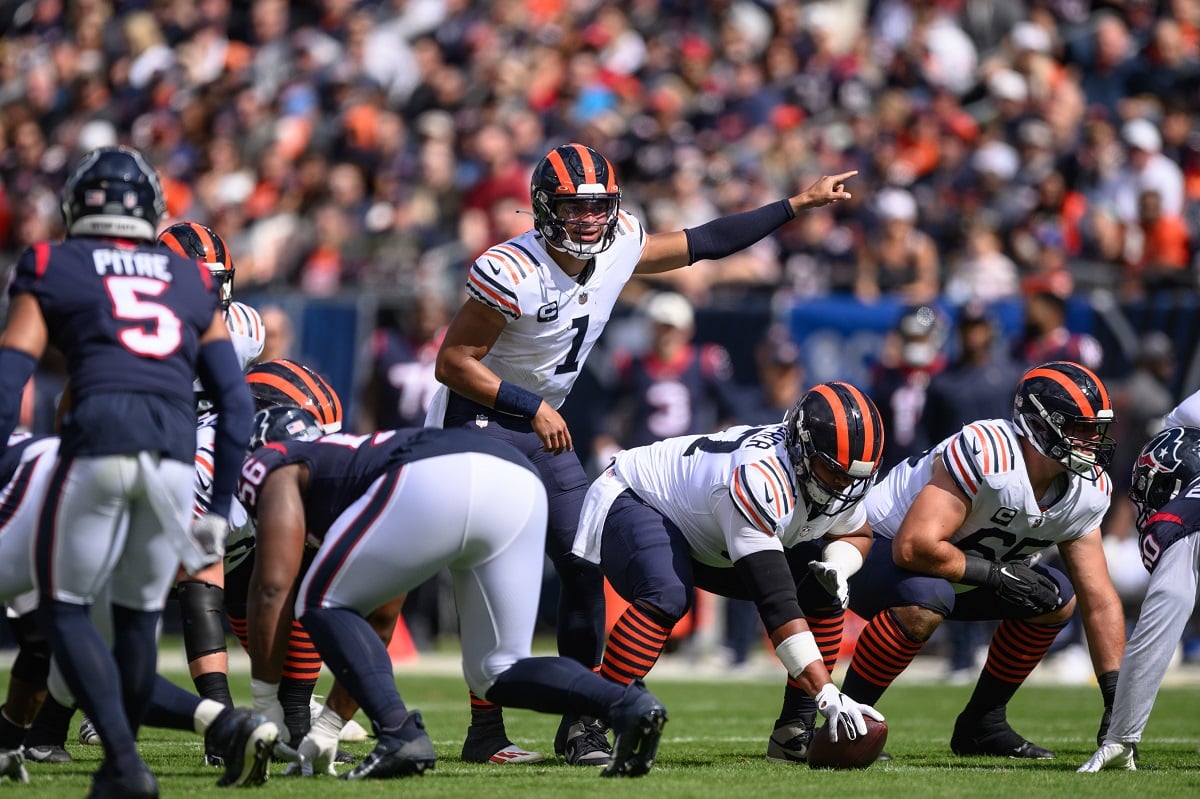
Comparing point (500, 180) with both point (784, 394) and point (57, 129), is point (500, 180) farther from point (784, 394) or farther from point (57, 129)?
point (57, 129)

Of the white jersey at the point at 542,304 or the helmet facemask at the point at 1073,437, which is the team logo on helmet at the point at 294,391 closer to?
the white jersey at the point at 542,304

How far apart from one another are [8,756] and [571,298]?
107 inches

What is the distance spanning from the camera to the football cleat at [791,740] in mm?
6496

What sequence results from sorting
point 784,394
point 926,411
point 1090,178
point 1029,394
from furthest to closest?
point 1090,178, point 784,394, point 926,411, point 1029,394

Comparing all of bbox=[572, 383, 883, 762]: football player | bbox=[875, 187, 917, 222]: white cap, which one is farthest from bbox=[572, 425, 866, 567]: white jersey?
bbox=[875, 187, 917, 222]: white cap

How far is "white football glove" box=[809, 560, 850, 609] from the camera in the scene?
6.02m

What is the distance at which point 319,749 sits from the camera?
5480 millimetres

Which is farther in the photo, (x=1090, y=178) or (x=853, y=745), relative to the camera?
(x=1090, y=178)

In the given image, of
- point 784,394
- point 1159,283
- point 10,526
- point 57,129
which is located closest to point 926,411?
point 784,394

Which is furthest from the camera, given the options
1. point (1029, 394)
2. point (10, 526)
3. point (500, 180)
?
point (500, 180)

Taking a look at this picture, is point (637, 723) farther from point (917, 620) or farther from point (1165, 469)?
point (1165, 469)

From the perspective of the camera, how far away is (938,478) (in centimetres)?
645

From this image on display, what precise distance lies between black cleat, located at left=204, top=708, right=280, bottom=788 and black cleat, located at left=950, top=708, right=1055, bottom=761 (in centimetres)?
302

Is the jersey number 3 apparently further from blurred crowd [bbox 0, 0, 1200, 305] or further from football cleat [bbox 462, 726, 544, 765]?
blurred crowd [bbox 0, 0, 1200, 305]
